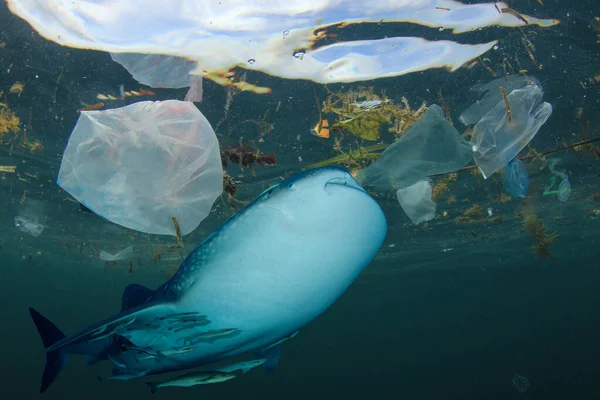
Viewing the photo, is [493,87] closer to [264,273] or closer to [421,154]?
[421,154]

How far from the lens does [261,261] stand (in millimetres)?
2127

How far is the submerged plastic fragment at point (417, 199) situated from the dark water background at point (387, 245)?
2880mm

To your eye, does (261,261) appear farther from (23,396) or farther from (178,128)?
(23,396)

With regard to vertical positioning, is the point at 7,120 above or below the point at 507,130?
above

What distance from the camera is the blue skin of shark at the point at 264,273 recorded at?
195 centimetres

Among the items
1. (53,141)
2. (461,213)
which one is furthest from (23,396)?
(461,213)

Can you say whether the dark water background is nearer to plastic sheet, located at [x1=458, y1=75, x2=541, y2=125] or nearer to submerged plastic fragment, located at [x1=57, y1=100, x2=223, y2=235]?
plastic sheet, located at [x1=458, y1=75, x2=541, y2=125]

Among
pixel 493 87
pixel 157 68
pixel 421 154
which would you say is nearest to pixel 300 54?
pixel 157 68

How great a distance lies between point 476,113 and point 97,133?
643 cm

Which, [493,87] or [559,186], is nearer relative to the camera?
[493,87]

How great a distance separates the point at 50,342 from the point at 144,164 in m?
2.24

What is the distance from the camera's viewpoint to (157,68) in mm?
6734

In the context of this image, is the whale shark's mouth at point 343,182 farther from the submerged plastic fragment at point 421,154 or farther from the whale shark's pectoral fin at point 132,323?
the submerged plastic fragment at point 421,154

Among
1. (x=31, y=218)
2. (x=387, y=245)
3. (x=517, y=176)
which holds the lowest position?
(x=387, y=245)
